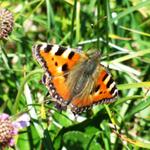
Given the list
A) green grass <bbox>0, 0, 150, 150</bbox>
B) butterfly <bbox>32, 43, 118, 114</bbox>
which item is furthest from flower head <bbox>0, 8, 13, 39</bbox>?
butterfly <bbox>32, 43, 118, 114</bbox>

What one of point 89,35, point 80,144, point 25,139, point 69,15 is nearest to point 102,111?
point 80,144

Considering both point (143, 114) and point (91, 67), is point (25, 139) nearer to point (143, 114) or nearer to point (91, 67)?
point (91, 67)

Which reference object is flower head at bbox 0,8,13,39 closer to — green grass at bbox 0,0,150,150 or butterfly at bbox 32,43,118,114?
green grass at bbox 0,0,150,150

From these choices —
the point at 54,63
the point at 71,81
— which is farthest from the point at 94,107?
the point at 54,63

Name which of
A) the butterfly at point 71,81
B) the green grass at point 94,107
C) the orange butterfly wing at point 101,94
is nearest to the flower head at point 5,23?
the green grass at point 94,107

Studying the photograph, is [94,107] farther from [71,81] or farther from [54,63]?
[54,63]
